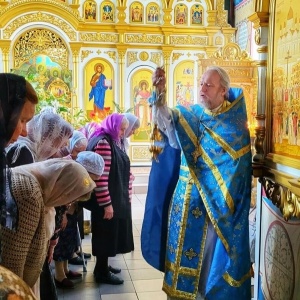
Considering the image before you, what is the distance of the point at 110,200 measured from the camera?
346 centimetres

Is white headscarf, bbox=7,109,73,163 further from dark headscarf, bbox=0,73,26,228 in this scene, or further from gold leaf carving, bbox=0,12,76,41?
gold leaf carving, bbox=0,12,76,41

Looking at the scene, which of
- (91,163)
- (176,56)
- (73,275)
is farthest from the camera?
(176,56)

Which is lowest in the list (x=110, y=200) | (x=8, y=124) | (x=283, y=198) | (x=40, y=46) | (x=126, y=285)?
(x=126, y=285)

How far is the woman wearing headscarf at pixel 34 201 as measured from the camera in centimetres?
143

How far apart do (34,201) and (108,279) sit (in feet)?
7.91

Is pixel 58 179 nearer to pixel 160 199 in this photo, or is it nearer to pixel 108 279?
pixel 160 199

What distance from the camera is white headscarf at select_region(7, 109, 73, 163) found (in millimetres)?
2371

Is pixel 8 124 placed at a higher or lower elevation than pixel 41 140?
higher

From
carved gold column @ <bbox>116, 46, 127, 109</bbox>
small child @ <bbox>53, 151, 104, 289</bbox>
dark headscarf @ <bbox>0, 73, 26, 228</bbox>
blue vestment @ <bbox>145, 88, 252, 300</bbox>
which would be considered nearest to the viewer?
dark headscarf @ <bbox>0, 73, 26, 228</bbox>

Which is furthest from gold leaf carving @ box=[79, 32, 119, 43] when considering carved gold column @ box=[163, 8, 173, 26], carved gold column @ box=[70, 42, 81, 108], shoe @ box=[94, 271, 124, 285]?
shoe @ box=[94, 271, 124, 285]

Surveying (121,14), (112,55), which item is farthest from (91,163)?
(121,14)

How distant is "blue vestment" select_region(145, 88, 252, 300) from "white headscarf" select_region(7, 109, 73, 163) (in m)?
0.76

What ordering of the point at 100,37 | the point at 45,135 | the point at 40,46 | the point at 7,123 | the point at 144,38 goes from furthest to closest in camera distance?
the point at 144,38
the point at 100,37
the point at 40,46
the point at 45,135
the point at 7,123

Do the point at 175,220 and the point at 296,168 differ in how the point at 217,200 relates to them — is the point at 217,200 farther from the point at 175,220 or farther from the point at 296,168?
the point at 296,168
